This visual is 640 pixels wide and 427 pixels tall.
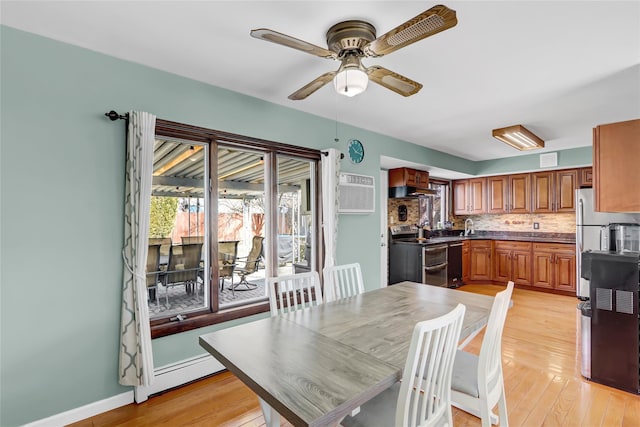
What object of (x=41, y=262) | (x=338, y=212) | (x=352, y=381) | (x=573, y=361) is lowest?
(x=573, y=361)

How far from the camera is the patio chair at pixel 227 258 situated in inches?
114

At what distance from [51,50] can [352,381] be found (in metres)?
2.58

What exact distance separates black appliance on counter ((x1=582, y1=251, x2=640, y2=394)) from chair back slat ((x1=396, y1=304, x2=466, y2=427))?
79.7 inches

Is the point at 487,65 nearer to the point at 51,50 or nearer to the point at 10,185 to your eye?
the point at 51,50

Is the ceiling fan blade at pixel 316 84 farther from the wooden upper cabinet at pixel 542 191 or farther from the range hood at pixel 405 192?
the wooden upper cabinet at pixel 542 191

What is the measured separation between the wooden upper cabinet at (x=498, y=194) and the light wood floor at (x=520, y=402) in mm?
3392

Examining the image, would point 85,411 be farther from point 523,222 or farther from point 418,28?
point 523,222

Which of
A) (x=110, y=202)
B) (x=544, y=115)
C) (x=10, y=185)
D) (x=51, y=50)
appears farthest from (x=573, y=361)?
(x=51, y=50)

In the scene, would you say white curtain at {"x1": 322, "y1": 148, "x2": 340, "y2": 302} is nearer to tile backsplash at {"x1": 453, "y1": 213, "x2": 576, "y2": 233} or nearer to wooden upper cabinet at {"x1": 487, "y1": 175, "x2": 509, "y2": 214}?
wooden upper cabinet at {"x1": 487, "y1": 175, "x2": 509, "y2": 214}

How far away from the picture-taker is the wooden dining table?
1023 millimetres

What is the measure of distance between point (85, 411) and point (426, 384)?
222 centimetres

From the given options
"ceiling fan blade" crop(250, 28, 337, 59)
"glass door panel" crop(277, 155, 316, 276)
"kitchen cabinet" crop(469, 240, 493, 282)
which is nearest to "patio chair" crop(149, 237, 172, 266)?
"glass door panel" crop(277, 155, 316, 276)

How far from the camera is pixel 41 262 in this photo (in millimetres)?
1905

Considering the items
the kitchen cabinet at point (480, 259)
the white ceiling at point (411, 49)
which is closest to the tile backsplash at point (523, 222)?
the kitchen cabinet at point (480, 259)
